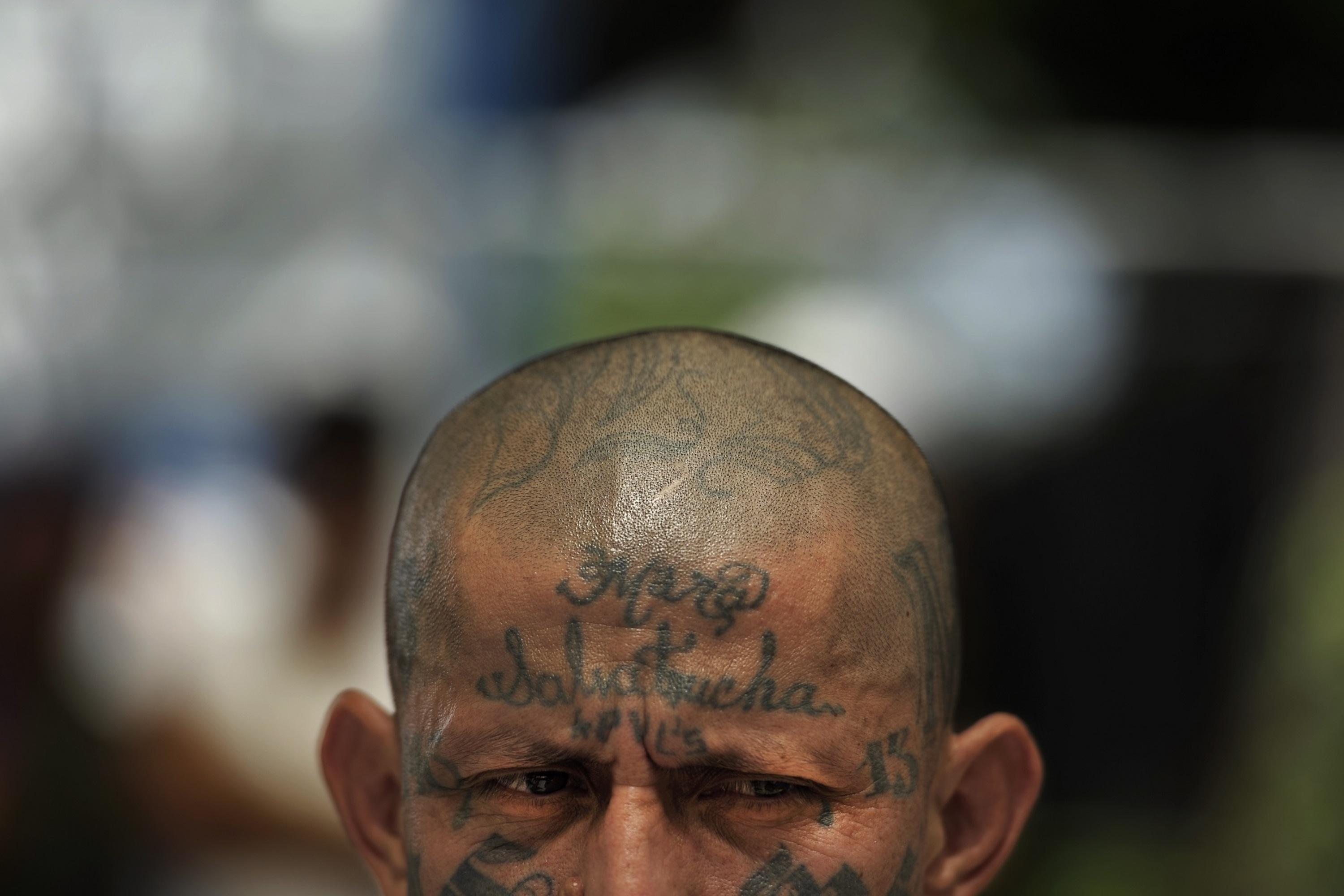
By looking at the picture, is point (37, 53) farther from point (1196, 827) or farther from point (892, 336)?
point (1196, 827)

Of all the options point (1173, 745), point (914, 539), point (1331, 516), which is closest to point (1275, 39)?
point (1331, 516)

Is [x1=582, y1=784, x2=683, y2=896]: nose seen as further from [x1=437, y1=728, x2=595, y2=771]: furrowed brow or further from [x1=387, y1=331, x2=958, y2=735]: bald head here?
[x1=387, y1=331, x2=958, y2=735]: bald head

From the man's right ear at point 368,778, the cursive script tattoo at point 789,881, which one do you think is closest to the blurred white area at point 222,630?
the man's right ear at point 368,778

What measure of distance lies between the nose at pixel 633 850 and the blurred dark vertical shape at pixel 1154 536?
284 centimetres

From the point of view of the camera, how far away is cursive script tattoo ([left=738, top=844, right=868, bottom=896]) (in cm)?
165

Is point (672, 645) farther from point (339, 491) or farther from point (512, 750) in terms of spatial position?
point (339, 491)

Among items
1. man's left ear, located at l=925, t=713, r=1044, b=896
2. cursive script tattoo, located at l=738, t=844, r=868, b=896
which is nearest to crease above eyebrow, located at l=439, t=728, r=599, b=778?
cursive script tattoo, located at l=738, t=844, r=868, b=896

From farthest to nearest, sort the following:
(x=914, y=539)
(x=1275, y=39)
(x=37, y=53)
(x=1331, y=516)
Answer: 1. (x=1275, y=39)
2. (x=37, y=53)
3. (x=1331, y=516)
4. (x=914, y=539)

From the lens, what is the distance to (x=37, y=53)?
14.8ft

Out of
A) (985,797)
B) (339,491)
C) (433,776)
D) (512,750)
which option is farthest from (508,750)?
(339,491)

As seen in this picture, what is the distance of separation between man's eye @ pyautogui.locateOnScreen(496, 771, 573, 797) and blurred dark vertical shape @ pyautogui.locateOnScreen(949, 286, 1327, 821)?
9.24 feet

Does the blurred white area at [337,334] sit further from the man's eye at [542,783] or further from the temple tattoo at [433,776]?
the man's eye at [542,783]

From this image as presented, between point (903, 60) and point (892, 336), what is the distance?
1.07m

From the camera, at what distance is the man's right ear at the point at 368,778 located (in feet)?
6.29
